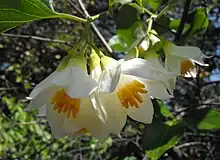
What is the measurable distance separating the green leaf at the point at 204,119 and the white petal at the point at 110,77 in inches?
23.2

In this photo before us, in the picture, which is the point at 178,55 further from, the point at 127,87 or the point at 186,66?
the point at 127,87

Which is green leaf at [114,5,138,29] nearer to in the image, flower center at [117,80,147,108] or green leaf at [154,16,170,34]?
green leaf at [154,16,170,34]

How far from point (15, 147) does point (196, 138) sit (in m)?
1.16

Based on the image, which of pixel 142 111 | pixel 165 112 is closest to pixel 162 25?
pixel 165 112

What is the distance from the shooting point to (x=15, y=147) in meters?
2.93

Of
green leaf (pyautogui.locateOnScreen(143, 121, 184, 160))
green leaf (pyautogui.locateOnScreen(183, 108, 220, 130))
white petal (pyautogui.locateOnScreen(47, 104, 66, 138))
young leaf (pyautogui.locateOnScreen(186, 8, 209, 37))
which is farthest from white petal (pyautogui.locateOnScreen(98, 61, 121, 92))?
young leaf (pyautogui.locateOnScreen(186, 8, 209, 37))

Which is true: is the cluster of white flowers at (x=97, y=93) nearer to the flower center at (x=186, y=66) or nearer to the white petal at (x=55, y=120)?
the white petal at (x=55, y=120)

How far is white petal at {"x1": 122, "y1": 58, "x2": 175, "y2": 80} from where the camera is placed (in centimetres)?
79

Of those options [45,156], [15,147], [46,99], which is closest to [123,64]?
[46,99]

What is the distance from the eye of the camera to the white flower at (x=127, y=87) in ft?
2.56

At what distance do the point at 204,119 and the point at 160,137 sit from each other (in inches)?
6.5

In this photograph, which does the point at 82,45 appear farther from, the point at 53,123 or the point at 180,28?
the point at 180,28

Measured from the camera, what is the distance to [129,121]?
250 centimetres

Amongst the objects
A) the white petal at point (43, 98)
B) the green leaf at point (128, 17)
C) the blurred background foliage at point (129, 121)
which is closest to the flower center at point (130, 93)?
the white petal at point (43, 98)
